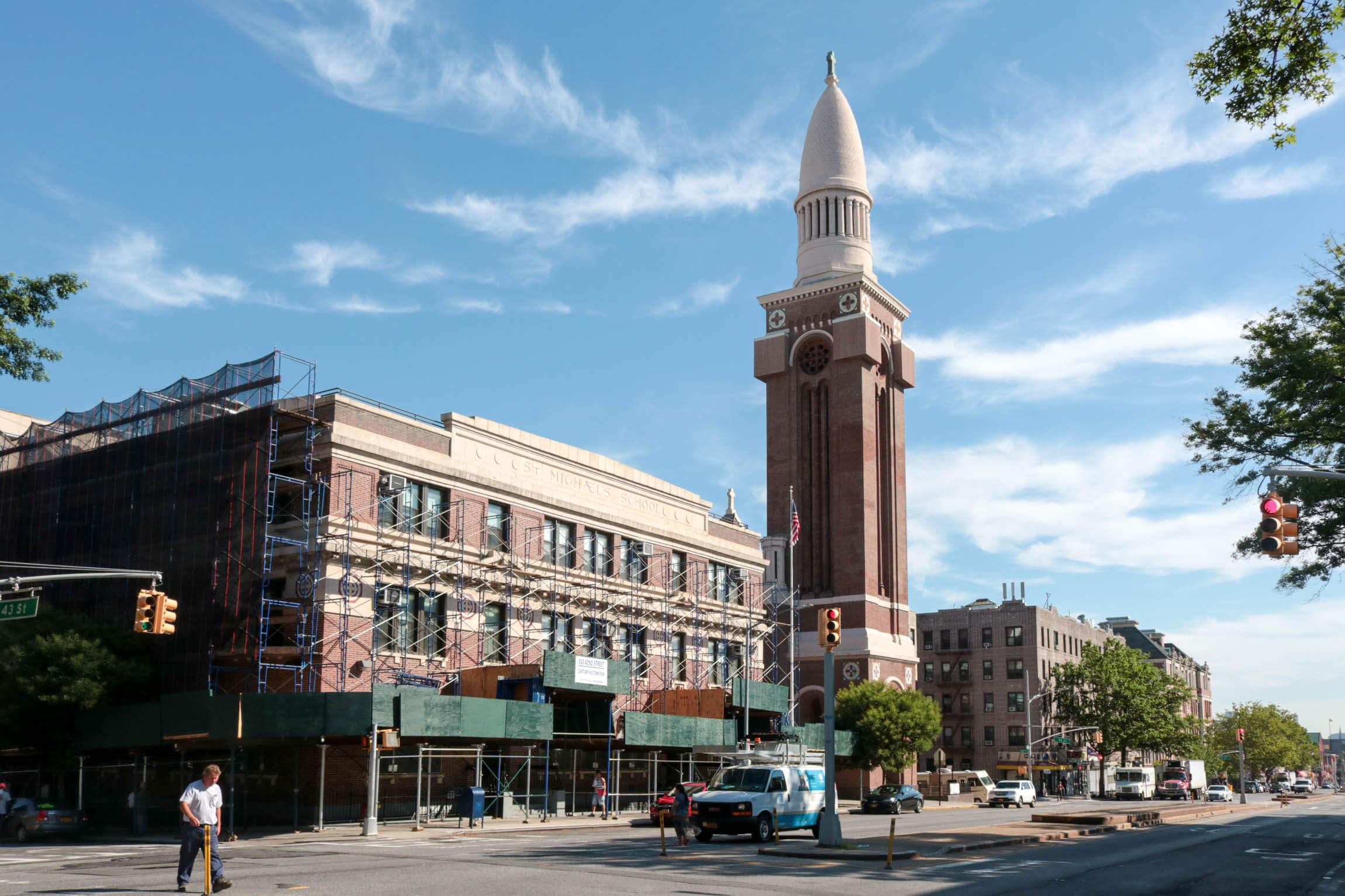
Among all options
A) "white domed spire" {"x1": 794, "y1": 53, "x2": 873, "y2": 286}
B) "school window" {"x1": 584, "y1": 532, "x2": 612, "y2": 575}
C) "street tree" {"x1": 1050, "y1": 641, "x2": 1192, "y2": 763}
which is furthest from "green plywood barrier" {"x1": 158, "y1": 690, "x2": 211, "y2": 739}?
"street tree" {"x1": 1050, "y1": 641, "x2": 1192, "y2": 763}

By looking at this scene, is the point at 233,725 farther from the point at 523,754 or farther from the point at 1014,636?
the point at 1014,636

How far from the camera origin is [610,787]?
5050 centimetres

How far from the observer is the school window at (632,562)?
55625 millimetres

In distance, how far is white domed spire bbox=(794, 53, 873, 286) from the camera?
81938mm

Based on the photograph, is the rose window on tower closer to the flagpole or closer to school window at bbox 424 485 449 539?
the flagpole

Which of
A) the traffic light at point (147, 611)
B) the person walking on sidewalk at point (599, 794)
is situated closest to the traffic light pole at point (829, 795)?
the traffic light at point (147, 611)

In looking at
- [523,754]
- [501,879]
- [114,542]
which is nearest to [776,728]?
[523,754]

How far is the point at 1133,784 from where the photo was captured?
3142 inches

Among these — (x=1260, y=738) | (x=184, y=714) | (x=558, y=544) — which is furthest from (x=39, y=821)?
(x=1260, y=738)

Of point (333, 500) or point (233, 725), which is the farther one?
point (333, 500)

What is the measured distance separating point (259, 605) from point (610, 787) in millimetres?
18132

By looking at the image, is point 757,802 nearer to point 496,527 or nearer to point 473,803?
point 473,803

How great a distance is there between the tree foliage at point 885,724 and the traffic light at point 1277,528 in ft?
153

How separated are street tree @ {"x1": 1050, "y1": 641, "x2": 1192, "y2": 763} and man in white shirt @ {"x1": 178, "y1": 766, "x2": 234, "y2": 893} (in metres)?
86.9
